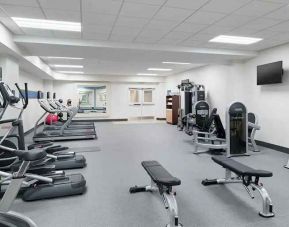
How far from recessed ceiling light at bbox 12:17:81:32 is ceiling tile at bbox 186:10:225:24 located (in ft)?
6.58

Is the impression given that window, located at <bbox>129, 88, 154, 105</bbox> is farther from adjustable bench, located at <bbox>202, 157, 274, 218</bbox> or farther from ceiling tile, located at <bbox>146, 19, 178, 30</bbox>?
adjustable bench, located at <bbox>202, 157, 274, 218</bbox>

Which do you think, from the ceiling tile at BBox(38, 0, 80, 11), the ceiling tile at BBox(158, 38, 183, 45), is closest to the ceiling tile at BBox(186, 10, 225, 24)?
the ceiling tile at BBox(158, 38, 183, 45)

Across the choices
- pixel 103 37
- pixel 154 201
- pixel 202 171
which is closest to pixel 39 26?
pixel 103 37

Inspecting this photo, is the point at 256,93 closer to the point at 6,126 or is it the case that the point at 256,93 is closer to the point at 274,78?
the point at 274,78

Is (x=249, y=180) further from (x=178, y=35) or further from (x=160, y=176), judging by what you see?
(x=178, y=35)

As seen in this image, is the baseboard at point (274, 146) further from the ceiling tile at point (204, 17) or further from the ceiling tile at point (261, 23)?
the ceiling tile at point (204, 17)

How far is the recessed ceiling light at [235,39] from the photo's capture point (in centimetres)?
496

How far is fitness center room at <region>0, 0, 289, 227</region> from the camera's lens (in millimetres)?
2484

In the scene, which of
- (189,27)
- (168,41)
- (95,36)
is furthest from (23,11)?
(168,41)

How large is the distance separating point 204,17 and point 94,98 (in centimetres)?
1043

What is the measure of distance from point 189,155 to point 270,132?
2459mm

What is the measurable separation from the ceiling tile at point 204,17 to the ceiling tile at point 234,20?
0.14 meters

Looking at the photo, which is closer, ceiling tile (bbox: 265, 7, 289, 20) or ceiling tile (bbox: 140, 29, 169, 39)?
ceiling tile (bbox: 265, 7, 289, 20)

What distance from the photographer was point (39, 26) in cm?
420
